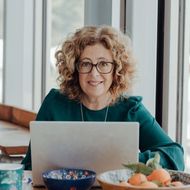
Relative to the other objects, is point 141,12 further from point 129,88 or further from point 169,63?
point 129,88

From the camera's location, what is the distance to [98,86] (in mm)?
2006

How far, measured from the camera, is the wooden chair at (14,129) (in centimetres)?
271

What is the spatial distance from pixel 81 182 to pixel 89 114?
2.01 feet

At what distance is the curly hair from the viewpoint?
6.73 feet

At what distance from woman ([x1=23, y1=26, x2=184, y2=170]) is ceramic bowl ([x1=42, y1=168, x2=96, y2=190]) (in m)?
0.45

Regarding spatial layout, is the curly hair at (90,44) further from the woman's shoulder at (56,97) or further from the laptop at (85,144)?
the laptop at (85,144)

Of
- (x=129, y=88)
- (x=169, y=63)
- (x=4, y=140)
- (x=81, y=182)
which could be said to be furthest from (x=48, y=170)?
(x=4, y=140)

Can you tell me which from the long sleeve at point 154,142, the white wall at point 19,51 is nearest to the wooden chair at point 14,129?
the white wall at point 19,51

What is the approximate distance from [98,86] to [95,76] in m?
0.05

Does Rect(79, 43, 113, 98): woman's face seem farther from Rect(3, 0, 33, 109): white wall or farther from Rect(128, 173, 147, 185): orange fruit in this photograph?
Rect(3, 0, 33, 109): white wall

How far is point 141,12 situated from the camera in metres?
2.56

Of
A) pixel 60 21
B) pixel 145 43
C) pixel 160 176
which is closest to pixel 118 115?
pixel 145 43

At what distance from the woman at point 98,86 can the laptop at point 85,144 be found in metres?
0.41

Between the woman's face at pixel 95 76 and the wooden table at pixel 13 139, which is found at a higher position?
the woman's face at pixel 95 76
